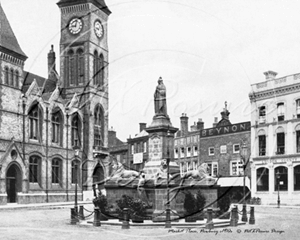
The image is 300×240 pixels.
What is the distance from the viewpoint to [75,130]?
5766 cm

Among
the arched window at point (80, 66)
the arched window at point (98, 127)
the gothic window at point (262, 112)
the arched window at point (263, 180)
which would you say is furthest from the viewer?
the arched window at point (98, 127)

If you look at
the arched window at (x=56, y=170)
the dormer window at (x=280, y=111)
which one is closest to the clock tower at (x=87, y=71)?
the arched window at (x=56, y=170)

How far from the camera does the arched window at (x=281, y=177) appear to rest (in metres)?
45.9

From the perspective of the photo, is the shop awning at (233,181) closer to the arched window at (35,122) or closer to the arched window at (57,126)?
the arched window at (57,126)

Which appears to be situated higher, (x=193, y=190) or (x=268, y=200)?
(x=193, y=190)

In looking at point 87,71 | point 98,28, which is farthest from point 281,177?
point 98,28

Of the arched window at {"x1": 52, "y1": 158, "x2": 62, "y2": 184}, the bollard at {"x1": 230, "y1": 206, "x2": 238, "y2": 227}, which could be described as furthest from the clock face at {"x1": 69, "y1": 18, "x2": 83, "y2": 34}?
the bollard at {"x1": 230, "y1": 206, "x2": 238, "y2": 227}

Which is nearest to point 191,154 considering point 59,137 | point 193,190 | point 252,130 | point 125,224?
point 252,130

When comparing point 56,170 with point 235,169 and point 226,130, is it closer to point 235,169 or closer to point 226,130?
point 226,130

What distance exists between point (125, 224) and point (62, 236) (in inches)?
121

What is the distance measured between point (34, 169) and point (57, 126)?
6106 millimetres

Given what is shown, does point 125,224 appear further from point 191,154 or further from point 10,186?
point 191,154

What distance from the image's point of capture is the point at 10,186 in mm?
46531

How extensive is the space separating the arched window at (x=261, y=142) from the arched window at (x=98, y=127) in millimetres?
20479
